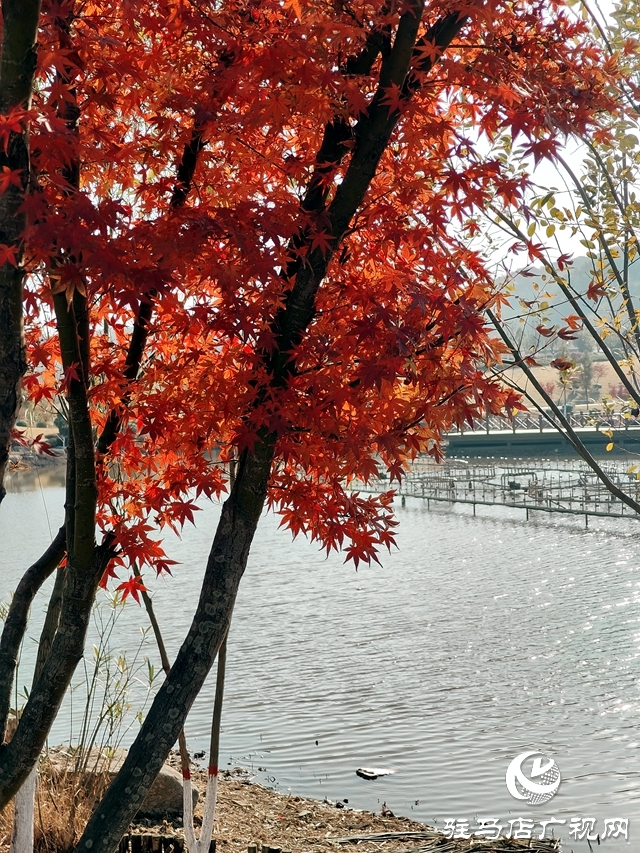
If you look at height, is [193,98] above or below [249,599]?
above

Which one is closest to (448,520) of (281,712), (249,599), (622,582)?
(622,582)

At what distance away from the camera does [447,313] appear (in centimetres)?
296

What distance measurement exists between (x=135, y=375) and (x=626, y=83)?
289cm

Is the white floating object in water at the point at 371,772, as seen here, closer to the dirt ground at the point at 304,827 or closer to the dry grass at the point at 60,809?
the dirt ground at the point at 304,827

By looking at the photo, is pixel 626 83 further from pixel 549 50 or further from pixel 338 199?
pixel 338 199

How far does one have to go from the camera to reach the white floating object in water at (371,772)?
8.97 meters

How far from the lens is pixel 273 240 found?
9.80 feet

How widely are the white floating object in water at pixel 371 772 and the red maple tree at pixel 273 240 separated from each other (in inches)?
244

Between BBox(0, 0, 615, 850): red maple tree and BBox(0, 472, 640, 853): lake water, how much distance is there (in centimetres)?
223

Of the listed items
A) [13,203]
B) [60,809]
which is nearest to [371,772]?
[60,809]

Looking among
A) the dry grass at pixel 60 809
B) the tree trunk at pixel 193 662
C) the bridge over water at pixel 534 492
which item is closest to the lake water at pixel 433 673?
the dry grass at pixel 60 809

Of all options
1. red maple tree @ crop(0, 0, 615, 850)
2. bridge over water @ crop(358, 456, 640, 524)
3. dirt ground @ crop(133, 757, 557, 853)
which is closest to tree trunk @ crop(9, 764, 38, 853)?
red maple tree @ crop(0, 0, 615, 850)

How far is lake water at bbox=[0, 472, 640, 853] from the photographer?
29.1 ft

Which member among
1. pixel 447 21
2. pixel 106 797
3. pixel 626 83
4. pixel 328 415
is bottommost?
pixel 106 797
